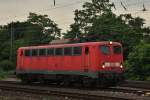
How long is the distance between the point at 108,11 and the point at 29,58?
140 feet

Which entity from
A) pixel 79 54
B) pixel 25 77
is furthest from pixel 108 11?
pixel 79 54

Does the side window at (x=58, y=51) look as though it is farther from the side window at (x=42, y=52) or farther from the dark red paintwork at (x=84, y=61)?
the side window at (x=42, y=52)

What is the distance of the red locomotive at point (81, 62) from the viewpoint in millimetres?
29545

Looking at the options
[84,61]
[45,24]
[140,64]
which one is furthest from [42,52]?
[45,24]

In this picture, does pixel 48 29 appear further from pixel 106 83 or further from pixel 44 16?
pixel 106 83

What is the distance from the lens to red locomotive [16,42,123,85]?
1163 inches

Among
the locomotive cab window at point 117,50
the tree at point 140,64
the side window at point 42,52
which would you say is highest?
the locomotive cab window at point 117,50

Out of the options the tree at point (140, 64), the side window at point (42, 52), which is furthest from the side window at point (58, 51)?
the tree at point (140, 64)

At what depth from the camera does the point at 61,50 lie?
32281mm

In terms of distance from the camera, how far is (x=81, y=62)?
1200 inches

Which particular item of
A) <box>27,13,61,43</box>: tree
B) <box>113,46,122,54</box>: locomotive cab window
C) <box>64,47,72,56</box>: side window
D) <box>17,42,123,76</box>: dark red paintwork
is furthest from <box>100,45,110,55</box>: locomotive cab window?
<box>27,13,61,43</box>: tree

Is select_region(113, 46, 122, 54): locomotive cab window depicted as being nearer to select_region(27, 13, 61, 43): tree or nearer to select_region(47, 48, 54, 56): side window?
select_region(47, 48, 54, 56): side window

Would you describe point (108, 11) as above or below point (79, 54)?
above

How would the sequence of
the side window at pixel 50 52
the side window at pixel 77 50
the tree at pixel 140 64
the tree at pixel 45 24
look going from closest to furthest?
1. the side window at pixel 77 50
2. the side window at pixel 50 52
3. the tree at pixel 140 64
4. the tree at pixel 45 24
